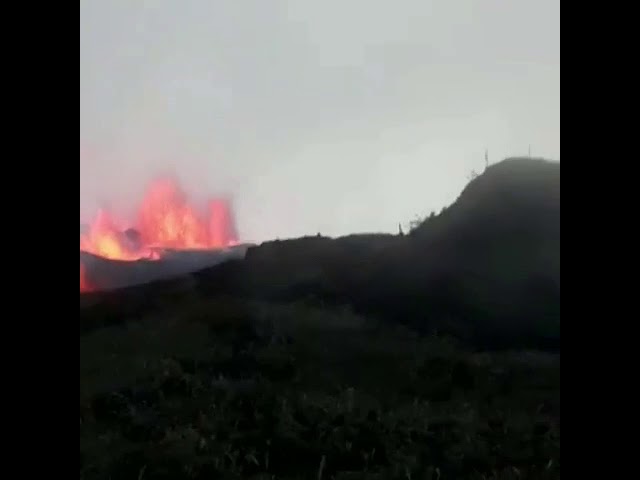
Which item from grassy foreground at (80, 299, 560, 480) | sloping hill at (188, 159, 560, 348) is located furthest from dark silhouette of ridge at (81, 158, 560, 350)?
grassy foreground at (80, 299, 560, 480)

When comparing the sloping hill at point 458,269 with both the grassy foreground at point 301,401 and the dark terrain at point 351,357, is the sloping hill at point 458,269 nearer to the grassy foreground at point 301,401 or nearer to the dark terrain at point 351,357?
the dark terrain at point 351,357

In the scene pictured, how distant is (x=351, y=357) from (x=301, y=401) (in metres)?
2.69

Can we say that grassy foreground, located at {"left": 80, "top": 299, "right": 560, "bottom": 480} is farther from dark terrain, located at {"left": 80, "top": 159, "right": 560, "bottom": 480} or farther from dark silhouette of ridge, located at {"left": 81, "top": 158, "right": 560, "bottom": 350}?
dark silhouette of ridge, located at {"left": 81, "top": 158, "right": 560, "bottom": 350}

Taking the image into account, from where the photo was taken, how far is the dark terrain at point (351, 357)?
8.59 meters

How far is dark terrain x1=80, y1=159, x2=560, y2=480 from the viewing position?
338 inches

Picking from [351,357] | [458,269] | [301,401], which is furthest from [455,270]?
[301,401]

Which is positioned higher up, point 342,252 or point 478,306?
point 342,252

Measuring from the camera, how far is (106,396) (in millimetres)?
10438

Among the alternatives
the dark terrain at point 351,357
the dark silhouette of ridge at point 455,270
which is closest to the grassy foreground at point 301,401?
the dark terrain at point 351,357

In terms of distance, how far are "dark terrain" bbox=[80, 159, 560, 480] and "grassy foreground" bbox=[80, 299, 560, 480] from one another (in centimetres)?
3
